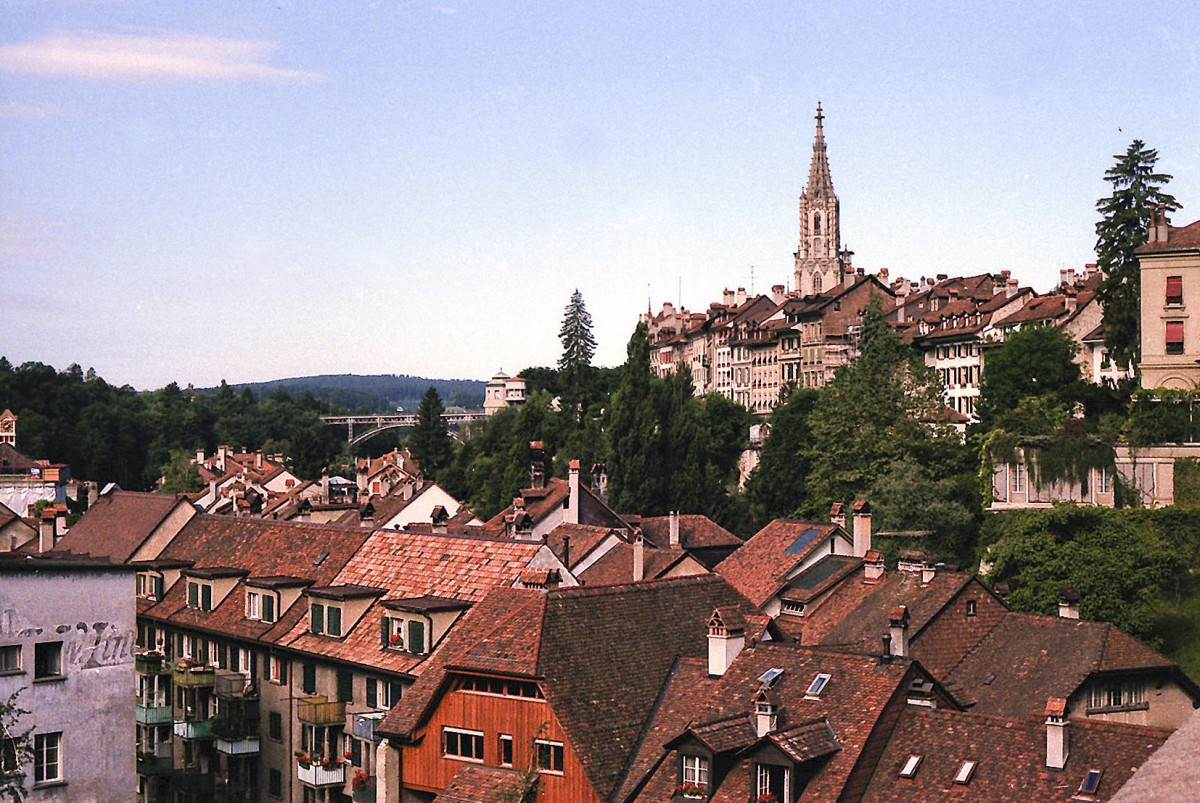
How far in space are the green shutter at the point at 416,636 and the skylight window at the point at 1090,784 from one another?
72.9 ft

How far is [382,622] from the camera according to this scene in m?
52.0

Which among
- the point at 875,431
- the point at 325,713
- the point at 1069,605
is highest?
the point at 875,431

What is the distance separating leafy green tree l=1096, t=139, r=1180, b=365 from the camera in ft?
281

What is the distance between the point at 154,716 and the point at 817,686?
94.2 ft

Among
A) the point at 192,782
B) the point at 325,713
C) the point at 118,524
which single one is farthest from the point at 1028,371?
the point at 192,782

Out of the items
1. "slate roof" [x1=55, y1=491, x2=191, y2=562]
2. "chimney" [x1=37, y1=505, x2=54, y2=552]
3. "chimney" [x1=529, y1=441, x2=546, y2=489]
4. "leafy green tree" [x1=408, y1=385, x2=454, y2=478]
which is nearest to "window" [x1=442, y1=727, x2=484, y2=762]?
"slate roof" [x1=55, y1=491, x2=191, y2=562]

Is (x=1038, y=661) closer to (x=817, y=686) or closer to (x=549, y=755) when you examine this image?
(x=817, y=686)

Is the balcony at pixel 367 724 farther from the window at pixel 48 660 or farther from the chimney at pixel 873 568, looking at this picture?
the chimney at pixel 873 568

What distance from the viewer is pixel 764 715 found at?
36.3 metres

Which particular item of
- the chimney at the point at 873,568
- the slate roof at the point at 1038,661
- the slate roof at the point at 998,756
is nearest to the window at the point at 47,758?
the slate roof at the point at 998,756

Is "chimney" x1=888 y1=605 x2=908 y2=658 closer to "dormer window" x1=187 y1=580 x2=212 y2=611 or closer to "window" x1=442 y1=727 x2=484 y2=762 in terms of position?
"window" x1=442 y1=727 x2=484 y2=762

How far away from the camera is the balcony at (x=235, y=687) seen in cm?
5647

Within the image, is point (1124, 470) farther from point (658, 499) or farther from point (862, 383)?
point (658, 499)

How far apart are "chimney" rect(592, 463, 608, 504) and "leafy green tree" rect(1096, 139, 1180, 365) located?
119 ft
